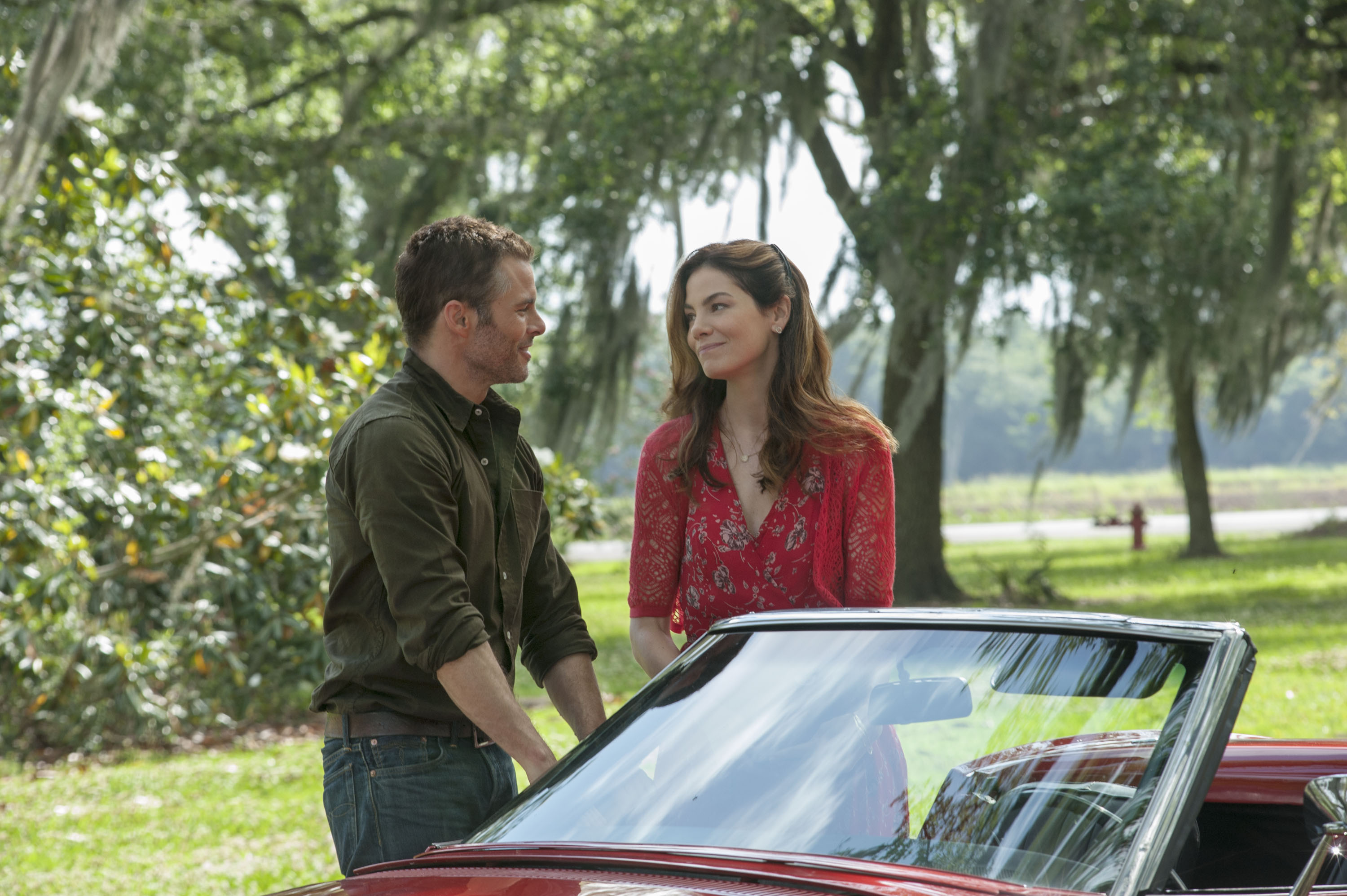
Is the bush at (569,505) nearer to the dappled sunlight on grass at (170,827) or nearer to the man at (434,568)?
the dappled sunlight on grass at (170,827)

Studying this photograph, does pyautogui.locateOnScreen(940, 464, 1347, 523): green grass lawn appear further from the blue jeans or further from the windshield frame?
the windshield frame

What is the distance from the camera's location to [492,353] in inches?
102

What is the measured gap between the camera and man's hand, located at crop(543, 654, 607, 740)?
2.86 m

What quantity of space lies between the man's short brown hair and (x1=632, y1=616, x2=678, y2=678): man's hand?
84cm

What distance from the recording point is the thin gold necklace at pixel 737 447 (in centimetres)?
290

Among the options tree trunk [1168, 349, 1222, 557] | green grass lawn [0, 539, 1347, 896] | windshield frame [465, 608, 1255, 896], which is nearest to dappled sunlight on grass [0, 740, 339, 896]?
green grass lawn [0, 539, 1347, 896]

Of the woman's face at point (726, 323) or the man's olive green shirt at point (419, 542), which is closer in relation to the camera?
the man's olive green shirt at point (419, 542)

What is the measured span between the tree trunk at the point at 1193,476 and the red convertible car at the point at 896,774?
61.9 ft

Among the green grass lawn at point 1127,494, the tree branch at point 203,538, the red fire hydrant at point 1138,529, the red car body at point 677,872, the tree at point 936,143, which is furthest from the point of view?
the green grass lawn at point 1127,494

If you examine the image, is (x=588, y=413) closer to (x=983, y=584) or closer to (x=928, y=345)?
(x=928, y=345)

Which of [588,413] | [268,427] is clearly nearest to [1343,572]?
[588,413]

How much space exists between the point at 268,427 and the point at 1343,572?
15070mm

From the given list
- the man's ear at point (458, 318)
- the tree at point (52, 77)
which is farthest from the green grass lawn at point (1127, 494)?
the man's ear at point (458, 318)

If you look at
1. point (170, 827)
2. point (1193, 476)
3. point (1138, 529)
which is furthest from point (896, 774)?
point (1138, 529)
